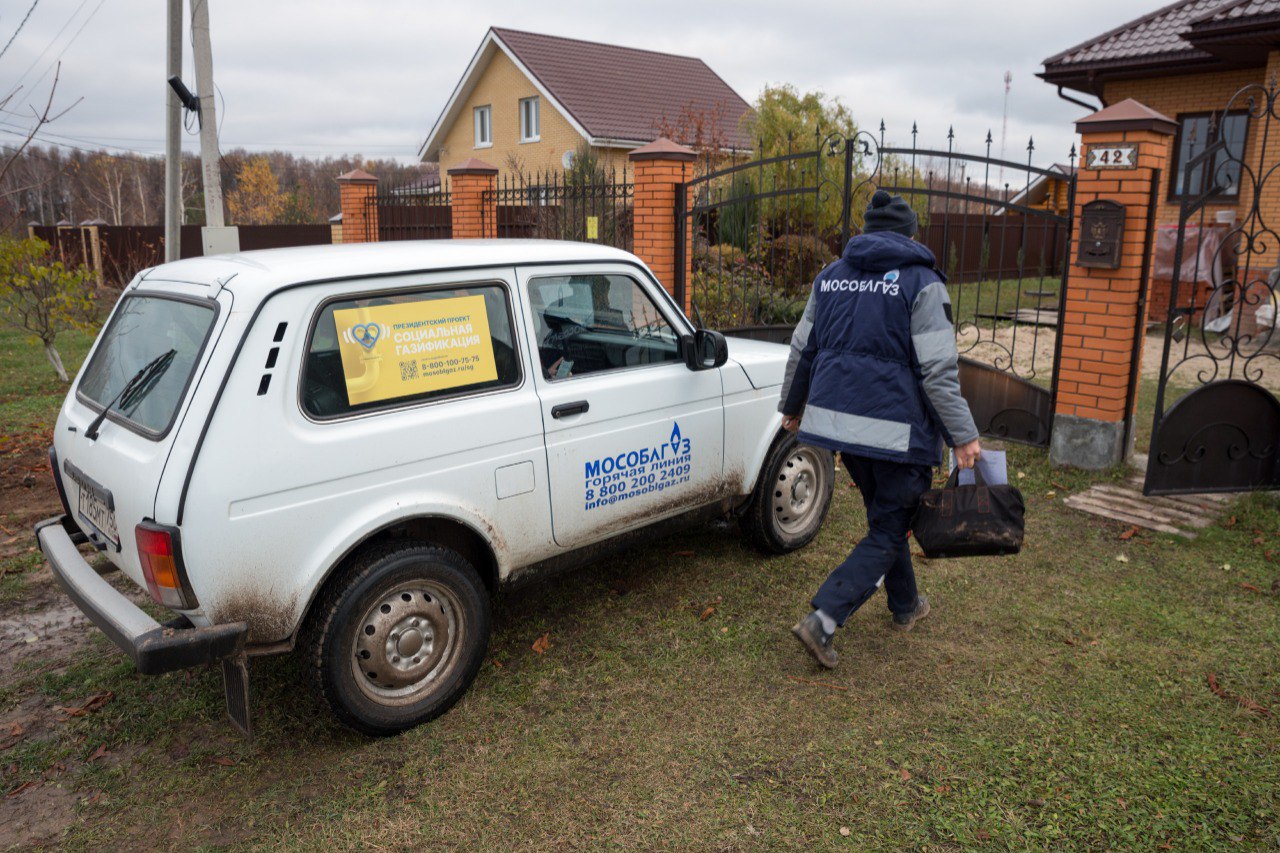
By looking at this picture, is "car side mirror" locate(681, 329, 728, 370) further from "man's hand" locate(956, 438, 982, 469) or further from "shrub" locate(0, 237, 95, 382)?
"shrub" locate(0, 237, 95, 382)

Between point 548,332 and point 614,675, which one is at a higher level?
point 548,332

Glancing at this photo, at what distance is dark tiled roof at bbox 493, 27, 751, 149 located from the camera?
89.1 ft

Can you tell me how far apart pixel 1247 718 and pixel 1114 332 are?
10.8 feet

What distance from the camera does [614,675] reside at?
381 cm

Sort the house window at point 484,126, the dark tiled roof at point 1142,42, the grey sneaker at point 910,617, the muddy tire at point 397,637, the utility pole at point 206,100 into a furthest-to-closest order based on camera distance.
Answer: the house window at point 484,126, the dark tiled roof at point 1142,42, the utility pole at point 206,100, the grey sneaker at point 910,617, the muddy tire at point 397,637

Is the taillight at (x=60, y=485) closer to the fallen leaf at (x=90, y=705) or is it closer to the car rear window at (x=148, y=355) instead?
the car rear window at (x=148, y=355)

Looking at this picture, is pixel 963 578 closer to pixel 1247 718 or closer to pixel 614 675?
pixel 1247 718

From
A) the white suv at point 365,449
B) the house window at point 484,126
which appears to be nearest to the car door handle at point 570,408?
the white suv at point 365,449

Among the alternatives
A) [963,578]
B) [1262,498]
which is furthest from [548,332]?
[1262,498]

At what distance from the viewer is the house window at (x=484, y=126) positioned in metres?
30.9

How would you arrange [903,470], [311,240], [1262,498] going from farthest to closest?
[311,240] < [1262,498] < [903,470]

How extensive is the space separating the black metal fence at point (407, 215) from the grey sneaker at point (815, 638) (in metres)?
11.6

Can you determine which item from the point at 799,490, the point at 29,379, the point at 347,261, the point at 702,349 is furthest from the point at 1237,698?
the point at 29,379

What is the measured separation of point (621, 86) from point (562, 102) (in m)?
3.39
